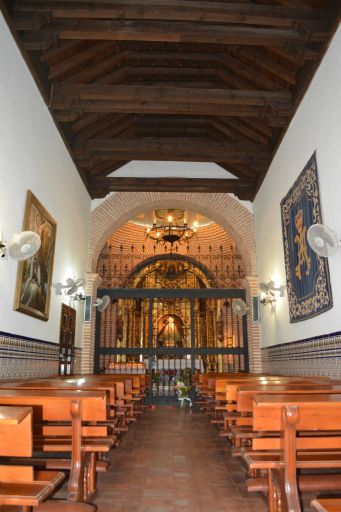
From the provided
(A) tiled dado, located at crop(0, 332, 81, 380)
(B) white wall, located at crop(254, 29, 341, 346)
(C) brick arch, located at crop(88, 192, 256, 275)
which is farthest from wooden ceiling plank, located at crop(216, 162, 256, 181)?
(A) tiled dado, located at crop(0, 332, 81, 380)

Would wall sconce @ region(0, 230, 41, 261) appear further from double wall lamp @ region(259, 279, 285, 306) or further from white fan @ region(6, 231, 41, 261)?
double wall lamp @ region(259, 279, 285, 306)

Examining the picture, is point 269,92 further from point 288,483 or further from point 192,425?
point 288,483

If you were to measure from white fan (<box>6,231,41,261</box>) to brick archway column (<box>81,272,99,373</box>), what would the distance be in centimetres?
440

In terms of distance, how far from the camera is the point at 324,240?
4281 mm

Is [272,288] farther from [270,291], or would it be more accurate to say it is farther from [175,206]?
[175,206]

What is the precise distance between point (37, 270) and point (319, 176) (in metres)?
3.78

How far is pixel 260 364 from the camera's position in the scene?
8.49 meters

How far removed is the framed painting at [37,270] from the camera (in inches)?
197

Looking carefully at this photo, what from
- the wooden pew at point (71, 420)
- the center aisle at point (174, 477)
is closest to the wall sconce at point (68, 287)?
the center aisle at point (174, 477)

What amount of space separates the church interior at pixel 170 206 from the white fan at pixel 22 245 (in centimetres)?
2

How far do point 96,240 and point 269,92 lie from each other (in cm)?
473

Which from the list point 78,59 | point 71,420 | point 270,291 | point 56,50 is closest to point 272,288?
point 270,291

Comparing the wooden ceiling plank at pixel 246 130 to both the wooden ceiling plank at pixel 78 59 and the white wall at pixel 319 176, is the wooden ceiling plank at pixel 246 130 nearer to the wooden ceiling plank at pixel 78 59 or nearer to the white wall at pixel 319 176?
the white wall at pixel 319 176

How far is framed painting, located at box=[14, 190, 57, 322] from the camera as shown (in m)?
5.01
